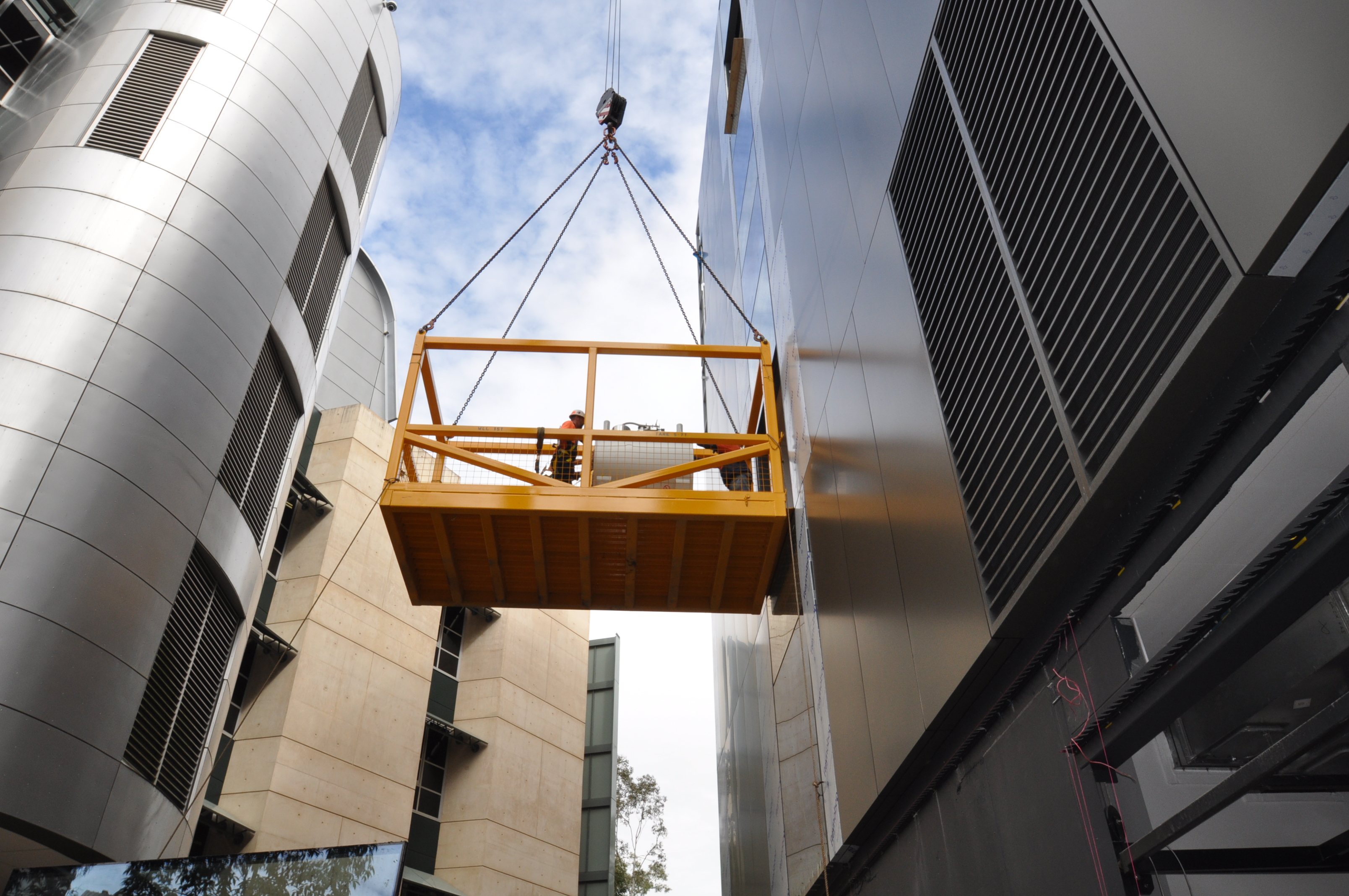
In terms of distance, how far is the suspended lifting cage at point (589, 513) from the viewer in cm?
1242

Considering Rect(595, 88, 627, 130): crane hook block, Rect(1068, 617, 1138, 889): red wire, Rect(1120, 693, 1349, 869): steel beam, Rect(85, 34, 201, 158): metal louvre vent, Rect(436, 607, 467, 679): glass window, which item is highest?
Rect(595, 88, 627, 130): crane hook block

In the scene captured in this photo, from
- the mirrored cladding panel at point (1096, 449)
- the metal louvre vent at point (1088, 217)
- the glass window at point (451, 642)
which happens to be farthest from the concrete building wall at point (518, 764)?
the metal louvre vent at point (1088, 217)

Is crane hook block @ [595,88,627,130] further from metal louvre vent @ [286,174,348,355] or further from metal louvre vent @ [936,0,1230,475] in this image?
metal louvre vent @ [936,0,1230,475]

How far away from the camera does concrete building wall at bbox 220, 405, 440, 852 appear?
827 inches

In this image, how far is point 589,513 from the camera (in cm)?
1237

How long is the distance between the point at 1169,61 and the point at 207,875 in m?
9.77

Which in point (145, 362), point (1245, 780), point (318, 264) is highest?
point (318, 264)

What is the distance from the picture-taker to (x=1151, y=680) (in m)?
4.81

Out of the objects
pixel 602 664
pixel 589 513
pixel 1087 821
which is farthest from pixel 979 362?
pixel 602 664

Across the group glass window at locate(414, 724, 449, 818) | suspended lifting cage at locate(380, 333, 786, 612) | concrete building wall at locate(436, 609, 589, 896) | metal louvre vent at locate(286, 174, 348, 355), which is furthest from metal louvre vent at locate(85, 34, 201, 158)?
concrete building wall at locate(436, 609, 589, 896)

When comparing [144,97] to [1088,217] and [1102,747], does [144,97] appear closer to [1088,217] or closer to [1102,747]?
[1088,217]

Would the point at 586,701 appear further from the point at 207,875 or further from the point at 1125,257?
the point at 1125,257

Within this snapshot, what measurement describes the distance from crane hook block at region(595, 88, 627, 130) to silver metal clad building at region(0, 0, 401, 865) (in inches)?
226

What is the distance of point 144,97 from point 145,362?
19.9ft
